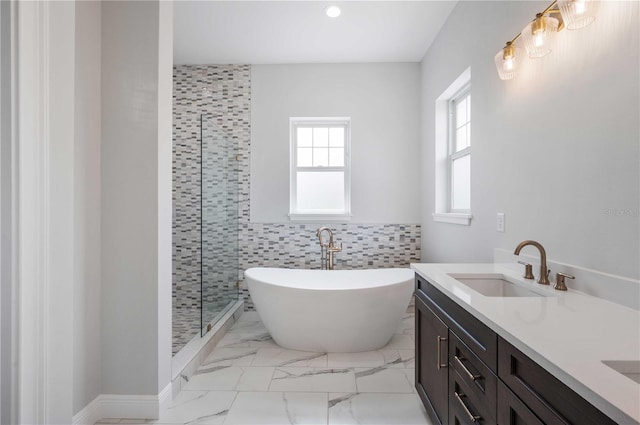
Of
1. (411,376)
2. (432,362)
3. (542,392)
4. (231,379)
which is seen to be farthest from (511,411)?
(231,379)

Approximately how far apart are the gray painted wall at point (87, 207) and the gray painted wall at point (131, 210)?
36 millimetres

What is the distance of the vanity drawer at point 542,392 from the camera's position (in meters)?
0.63

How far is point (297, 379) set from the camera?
2.17 meters

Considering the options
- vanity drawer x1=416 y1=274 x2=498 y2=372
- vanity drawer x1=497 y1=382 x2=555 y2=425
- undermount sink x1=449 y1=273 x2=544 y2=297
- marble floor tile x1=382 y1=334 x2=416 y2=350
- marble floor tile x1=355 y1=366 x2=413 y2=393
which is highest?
undermount sink x1=449 y1=273 x2=544 y2=297

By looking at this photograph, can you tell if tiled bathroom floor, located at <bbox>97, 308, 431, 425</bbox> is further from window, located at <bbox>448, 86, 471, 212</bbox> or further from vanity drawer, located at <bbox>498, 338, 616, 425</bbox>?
window, located at <bbox>448, 86, 471, 212</bbox>

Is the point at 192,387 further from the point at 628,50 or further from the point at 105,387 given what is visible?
the point at 628,50

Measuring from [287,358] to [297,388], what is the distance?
43 cm

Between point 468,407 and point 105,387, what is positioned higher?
point 468,407

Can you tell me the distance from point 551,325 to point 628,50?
0.98 metres

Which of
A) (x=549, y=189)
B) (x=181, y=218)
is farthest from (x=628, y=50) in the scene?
(x=181, y=218)

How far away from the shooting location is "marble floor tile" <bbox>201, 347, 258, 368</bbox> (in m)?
2.41

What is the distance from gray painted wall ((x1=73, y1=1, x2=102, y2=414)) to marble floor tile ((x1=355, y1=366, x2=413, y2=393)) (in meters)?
1.53

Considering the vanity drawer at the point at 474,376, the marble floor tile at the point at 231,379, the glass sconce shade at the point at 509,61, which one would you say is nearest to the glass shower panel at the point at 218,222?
the marble floor tile at the point at 231,379

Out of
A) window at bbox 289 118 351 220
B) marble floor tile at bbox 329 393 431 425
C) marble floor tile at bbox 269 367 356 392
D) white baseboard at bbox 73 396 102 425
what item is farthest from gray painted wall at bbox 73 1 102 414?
window at bbox 289 118 351 220
